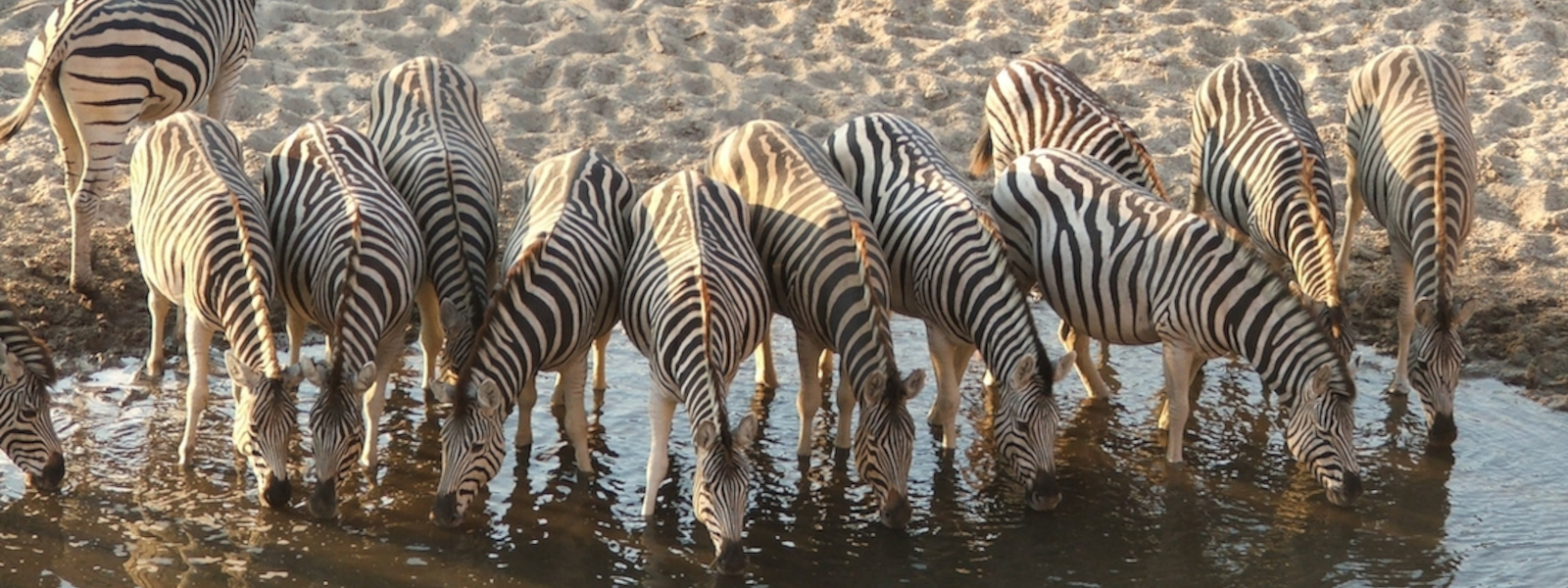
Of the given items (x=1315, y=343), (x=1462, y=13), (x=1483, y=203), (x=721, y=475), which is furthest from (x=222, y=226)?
(x=1462, y=13)

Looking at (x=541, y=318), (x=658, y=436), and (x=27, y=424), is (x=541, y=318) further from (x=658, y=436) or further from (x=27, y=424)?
(x=27, y=424)

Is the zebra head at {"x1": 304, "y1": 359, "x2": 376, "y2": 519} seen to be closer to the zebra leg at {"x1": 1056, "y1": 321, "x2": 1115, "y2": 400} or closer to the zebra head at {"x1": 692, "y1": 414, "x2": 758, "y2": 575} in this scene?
the zebra head at {"x1": 692, "y1": 414, "x2": 758, "y2": 575}

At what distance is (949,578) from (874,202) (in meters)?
2.59

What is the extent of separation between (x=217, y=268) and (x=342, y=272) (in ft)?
1.99

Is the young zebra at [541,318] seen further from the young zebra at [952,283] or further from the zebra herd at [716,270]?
the young zebra at [952,283]

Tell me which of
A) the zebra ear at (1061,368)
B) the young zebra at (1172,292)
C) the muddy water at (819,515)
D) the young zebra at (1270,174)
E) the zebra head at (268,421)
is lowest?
the muddy water at (819,515)

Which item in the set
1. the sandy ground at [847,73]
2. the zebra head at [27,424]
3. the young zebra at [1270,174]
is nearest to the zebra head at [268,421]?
the zebra head at [27,424]

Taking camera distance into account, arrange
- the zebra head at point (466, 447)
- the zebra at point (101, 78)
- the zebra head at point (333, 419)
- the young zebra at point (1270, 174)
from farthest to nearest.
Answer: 1. the zebra at point (101, 78)
2. the young zebra at point (1270, 174)
3. the zebra head at point (466, 447)
4. the zebra head at point (333, 419)

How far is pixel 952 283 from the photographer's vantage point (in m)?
8.55

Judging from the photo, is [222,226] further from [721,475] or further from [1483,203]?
[1483,203]

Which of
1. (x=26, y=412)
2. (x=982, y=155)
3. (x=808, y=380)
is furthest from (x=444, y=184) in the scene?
(x=982, y=155)

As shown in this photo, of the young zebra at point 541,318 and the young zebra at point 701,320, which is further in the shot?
the young zebra at point 541,318

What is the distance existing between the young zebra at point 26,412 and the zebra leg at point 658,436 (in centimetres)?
281

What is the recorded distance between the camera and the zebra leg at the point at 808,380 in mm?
8688
